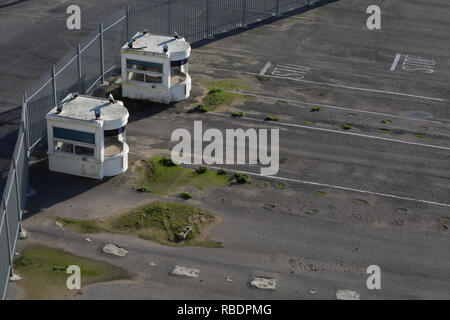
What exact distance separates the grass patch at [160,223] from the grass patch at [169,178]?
127 centimetres

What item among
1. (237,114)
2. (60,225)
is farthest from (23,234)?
(237,114)

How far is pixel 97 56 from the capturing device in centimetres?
3644

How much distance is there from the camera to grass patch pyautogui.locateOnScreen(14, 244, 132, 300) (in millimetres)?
23734

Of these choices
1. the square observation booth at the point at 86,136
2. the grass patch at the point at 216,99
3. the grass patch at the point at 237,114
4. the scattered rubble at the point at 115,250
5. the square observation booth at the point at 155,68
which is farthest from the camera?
the grass patch at the point at 216,99

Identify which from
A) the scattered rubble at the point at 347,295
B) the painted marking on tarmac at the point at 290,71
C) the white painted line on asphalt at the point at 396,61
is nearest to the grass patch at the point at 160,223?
the scattered rubble at the point at 347,295

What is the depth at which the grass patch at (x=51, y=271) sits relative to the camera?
23.7 metres

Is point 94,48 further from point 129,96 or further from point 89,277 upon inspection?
point 89,277

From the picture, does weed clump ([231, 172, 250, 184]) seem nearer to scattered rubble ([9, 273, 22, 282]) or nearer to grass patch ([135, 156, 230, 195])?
grass patch ([135, 156, 230, 195])

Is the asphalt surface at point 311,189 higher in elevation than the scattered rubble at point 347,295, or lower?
higher

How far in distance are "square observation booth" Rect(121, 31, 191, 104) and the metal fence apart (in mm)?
1659

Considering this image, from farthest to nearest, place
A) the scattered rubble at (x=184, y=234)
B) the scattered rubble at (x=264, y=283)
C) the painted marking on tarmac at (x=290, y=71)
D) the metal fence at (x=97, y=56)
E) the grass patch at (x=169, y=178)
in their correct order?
the painted marking on tarmac at (x=290, y=71) < the grass patch at (x=169, y=178) < the scattered rubble at (x=184, y=234) < the metal fence at (x=97, y=56) < the scattered rubble at (x=264, y=283)

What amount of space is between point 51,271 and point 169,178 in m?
6.98

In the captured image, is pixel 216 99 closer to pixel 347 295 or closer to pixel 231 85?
pixel 231 85

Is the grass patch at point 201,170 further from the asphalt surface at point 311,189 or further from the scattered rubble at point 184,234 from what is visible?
the scattered rubble at point 184,234
